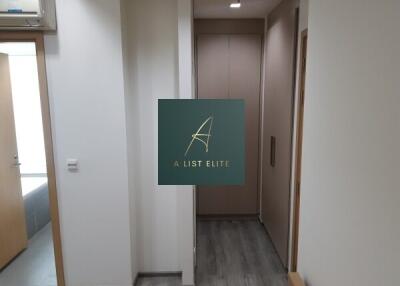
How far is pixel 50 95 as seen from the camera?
2268mm

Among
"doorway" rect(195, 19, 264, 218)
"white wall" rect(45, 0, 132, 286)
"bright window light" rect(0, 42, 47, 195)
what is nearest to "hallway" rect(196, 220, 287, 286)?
"doorway" rect(195, 19, 264, 218)

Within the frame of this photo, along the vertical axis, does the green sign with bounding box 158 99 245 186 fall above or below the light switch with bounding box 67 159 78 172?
above

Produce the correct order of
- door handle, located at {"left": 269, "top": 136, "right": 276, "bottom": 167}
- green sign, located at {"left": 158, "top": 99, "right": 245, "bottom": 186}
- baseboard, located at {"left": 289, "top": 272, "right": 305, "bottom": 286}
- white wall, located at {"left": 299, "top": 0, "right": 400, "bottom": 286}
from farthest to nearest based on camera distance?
door handle, located at {"left": 269, "top": 136, "right": 276, "bottom": 167} → baseboard, located at {"left": 289, "top": 272, "right": 305, "bottom": 286} → green sign, located at {"left": 158, "top": 99, "right": 245, "bottom": 186} → white wall, located at {"left": 299, "top": 0, "right": 400, "bottom": 286}

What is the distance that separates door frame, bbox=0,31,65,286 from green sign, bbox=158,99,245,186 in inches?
71.0

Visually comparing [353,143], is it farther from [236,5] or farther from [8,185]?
[8,185]

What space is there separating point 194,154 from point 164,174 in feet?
0.36

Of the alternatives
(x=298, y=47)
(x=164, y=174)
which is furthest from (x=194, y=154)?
(x=298, y=47)

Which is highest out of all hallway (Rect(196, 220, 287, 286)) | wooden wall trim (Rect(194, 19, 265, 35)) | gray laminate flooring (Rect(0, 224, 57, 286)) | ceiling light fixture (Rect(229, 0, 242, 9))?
ceiling light fixture (Rect(229, 0, 242, 9))

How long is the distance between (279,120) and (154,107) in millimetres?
1310

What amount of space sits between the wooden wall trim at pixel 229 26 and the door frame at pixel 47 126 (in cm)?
211

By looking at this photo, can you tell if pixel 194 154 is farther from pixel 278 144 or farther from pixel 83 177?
pixel 278 144

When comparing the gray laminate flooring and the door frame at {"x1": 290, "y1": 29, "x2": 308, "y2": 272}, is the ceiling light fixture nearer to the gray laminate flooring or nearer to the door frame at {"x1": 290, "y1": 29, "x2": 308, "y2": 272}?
the door frame at {"x1": 290, "y1": 29, "x2": 308, "y2": 272}

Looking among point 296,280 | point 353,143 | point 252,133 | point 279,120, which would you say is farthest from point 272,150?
point 353,143

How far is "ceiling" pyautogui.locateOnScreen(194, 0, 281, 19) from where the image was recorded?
302 cm
